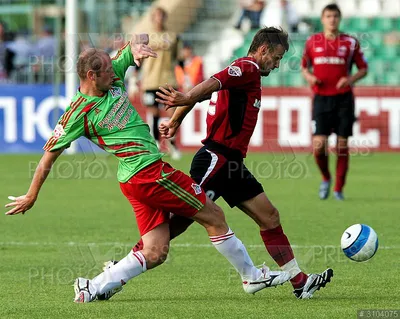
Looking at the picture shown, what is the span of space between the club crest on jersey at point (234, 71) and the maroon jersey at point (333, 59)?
6.31 m

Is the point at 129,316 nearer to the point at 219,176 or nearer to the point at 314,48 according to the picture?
the point at 219,176

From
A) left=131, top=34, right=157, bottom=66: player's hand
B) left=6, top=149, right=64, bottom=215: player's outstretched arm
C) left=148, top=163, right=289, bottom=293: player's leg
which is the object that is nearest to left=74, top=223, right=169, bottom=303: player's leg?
left=148, top=163, right=289, bottom=293: player's leg

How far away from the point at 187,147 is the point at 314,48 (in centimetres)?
747

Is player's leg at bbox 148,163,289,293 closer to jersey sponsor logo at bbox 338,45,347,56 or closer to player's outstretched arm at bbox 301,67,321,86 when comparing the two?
player's outstretched arm at bbox 301,67,321,86

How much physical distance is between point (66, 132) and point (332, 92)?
6985 millimetres

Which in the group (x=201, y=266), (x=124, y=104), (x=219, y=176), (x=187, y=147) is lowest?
(x=187, y=147)

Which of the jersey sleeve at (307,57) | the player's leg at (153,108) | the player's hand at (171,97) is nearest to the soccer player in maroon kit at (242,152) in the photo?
the player's hand at (171,97)

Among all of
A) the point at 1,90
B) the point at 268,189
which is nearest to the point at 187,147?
the point at 1,90

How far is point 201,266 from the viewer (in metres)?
8.05

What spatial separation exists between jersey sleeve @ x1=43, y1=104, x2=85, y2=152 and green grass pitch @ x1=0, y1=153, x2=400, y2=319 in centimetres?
104

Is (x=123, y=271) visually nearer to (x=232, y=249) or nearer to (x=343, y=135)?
(x=232, y=249)

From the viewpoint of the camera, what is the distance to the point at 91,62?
→ 20.5ft

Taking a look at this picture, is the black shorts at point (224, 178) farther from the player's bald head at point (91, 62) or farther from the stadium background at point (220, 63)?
the stadium background at point (220, 63)

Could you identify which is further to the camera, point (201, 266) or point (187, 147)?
point (187, 147)
